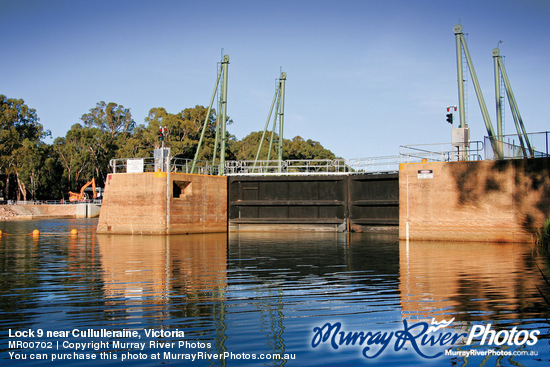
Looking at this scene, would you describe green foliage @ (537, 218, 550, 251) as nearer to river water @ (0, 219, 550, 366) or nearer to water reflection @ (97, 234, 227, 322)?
river water @ (0, 219, 550, 366)

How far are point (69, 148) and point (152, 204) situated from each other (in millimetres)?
57653

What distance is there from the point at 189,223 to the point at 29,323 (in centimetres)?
2394

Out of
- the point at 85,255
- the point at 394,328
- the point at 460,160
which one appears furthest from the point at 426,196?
the point at 394,328

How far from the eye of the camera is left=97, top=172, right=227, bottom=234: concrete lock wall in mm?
31312

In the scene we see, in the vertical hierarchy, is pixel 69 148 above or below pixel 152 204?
above

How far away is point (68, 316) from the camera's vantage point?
9.30m

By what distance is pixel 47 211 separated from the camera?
7250 centimetres

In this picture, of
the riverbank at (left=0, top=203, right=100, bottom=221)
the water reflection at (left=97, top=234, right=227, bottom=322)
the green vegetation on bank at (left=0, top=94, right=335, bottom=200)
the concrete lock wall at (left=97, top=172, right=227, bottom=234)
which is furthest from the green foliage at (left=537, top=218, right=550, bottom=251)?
the riverbank at (left=0, top=203, right=100, bottom=221)

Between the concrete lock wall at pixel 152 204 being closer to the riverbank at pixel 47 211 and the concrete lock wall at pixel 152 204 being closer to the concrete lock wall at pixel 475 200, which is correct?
the concrete lock wall at pixel 475 200

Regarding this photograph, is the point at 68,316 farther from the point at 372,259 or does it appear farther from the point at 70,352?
the point at 372,259

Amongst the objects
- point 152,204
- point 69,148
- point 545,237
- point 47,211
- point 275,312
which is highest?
point 69,148

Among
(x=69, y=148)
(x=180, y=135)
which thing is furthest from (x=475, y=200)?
(x=69, y=148)

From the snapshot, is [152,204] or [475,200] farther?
[152,204]

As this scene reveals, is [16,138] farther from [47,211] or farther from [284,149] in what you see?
[284,149]
